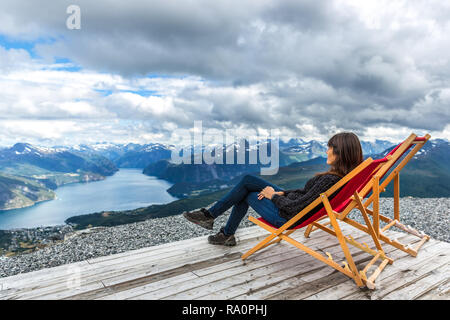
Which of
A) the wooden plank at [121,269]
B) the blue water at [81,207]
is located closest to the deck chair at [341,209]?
the wooden plank at [121,269]

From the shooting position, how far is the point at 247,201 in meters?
3.56

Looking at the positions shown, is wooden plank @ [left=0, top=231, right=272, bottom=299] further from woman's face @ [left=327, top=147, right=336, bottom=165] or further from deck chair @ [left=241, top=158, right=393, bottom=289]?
woman's face @ [left=327, top=147, right=336, bottom=165]

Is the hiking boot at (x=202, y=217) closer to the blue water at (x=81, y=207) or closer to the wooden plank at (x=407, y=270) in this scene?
the wooden plank at (x=407, y=270)

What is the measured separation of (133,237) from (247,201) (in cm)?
539

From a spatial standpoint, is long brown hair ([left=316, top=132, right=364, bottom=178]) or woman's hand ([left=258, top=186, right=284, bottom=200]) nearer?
long brown hair ([left=316, top=132, right=364, bottom=178])

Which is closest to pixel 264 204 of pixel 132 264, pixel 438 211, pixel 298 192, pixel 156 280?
pixel 298 192

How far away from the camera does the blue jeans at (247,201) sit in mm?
3291

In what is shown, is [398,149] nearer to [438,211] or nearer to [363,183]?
[363,183]

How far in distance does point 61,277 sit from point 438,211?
33.7 ft

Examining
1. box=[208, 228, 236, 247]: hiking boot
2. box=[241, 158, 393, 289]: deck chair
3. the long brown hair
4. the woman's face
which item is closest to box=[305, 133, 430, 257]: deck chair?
box=[241, 158, 393, 289]: deck chair

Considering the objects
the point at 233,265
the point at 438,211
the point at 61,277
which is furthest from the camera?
the point at 438,211

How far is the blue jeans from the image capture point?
3.29 m
